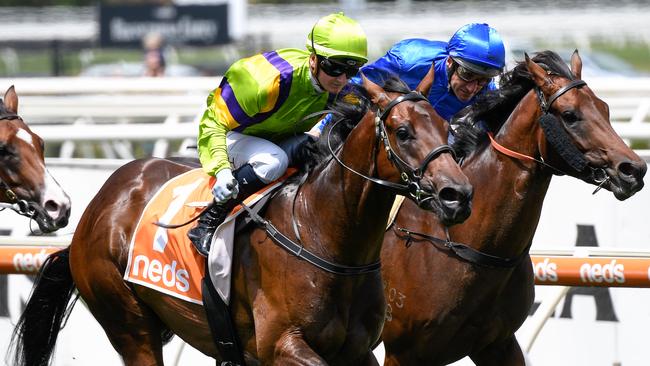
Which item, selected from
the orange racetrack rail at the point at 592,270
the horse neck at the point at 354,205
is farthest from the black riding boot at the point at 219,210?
the orange racetrack rail at the point at 592,270

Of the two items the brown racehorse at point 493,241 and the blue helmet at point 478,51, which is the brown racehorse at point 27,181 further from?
the blue helmet at point 478,51

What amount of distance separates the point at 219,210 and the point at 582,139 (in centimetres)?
130

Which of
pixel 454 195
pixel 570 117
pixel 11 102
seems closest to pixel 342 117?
pixel 454 195

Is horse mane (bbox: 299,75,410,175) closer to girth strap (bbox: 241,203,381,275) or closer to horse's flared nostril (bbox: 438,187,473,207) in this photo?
girth strap (bbox: 241,203,381,275)

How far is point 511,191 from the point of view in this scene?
4.42 m

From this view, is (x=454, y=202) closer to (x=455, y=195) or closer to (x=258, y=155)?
(x=455, y=195)

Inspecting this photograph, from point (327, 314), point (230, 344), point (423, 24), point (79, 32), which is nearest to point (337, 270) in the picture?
point (327, 314)

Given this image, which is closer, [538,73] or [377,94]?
[377,94]

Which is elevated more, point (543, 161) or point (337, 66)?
point (337, 66)

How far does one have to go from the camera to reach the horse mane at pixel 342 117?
4008mm

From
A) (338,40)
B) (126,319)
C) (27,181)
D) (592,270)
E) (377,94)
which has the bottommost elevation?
(126,319)

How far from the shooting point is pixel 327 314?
4023 millimetres

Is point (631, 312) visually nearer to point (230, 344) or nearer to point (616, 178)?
point (616, 178)

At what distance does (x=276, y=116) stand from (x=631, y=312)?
2.15 m
